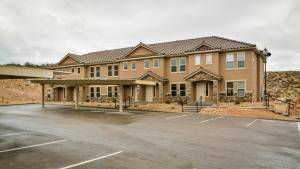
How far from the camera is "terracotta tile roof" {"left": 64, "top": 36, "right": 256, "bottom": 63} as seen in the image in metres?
27.7

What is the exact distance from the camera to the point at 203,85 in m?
28.8

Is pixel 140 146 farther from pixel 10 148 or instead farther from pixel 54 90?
pixel 54 90

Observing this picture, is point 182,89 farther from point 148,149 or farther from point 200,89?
point 148,149

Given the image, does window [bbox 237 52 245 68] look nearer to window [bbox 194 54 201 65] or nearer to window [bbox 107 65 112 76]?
window [bbox 194 54 201 65]

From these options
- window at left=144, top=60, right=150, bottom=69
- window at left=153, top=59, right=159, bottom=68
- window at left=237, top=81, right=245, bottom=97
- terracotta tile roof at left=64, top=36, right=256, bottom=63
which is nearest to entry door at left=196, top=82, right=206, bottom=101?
window at left=237, top=81, right=245, bottom=97

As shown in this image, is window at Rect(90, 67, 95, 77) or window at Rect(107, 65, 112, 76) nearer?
window at Rect(107, 65, 112, 76)

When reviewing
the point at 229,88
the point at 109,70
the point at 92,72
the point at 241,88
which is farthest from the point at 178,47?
the point at 92,72

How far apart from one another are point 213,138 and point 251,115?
435 inches

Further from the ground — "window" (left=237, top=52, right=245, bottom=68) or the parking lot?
"window" (left=237, top=52, right=245, bottom=68)

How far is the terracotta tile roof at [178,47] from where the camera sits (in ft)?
91.0

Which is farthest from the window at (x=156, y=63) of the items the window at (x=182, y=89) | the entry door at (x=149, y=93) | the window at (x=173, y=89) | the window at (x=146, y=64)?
the window at (x=182, y=89)

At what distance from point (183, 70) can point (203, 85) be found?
337cm

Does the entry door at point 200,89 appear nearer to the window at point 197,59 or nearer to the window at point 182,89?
the window at point 182,89

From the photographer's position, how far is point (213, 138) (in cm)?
1177
